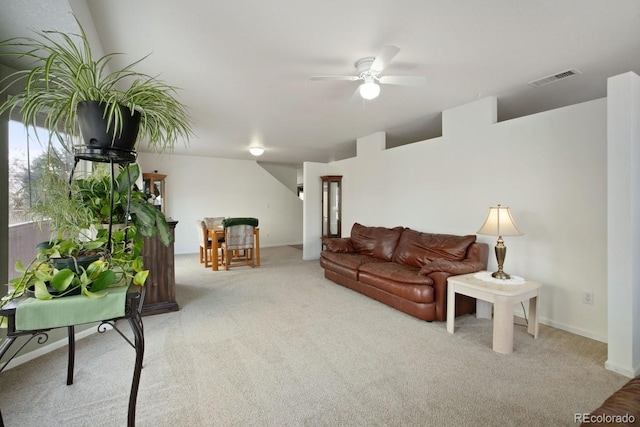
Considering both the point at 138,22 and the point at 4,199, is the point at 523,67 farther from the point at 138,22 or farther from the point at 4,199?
the point at 4,199

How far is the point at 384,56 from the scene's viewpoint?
7.30 feet

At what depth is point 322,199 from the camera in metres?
6.69

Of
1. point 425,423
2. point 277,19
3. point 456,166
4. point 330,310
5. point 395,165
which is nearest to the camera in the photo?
point 425,423

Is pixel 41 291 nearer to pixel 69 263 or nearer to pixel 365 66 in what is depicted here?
pixel 69 263

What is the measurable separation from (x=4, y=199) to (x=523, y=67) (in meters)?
4.48

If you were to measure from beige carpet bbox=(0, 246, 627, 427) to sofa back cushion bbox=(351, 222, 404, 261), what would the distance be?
1.20 metres

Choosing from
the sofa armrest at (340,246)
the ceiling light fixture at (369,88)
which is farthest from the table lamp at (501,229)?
the sofa armrest at (340,246)

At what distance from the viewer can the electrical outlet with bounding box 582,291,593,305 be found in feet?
9.12

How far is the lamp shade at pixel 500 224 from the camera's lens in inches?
110

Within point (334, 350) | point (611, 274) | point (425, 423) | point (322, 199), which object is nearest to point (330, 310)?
point (334, 350)

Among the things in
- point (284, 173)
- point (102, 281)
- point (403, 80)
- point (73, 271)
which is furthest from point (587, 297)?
point (284, 173)

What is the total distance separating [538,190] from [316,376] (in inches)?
116

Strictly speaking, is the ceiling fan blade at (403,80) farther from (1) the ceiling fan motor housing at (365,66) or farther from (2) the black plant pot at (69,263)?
(2) the black plant pot at (69,263)

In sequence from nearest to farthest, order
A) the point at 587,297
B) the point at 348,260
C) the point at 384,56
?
the point at 384,56
the point at 587,297
the point at 348,260
